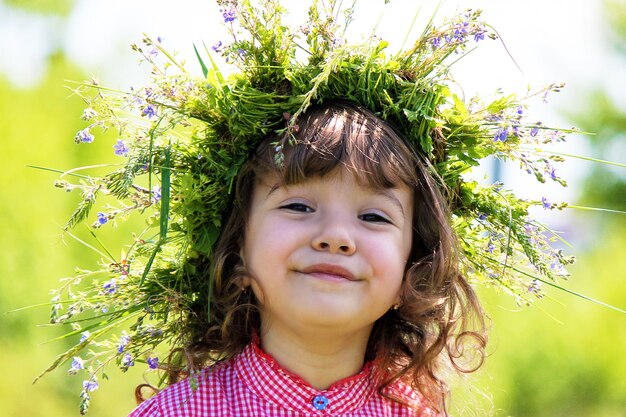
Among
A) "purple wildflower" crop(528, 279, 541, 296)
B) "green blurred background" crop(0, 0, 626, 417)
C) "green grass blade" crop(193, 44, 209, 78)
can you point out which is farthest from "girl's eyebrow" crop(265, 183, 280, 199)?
"green blurred background" crop(0, 0, 626, 417)

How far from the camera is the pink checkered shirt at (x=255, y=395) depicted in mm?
2088

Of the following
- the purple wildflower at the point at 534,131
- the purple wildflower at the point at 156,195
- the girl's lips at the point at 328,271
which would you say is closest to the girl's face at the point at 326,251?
the girl's lips at the point at 328,271

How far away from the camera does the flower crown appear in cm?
204

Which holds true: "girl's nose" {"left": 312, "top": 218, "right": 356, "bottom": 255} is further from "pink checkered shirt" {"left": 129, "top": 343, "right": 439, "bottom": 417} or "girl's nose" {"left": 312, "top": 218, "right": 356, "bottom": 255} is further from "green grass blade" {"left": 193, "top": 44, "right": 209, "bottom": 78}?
"green grass blade" {"left": 193, "top": 44, "right": 209, "bottom": 78}

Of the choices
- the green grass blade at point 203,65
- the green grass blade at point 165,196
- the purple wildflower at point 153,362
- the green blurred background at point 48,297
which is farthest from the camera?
the green blurred background at point 48,297

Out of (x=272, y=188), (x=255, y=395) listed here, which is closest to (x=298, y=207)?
(x=272, y=188)

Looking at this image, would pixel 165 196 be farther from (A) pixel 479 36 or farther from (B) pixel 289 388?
(A) pixel 479 36

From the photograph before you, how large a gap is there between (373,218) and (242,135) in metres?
0.34

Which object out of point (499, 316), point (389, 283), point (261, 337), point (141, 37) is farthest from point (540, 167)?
point (499, 316)

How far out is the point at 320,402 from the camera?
2.13 meters

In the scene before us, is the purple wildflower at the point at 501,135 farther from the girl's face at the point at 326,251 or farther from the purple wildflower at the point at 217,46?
the purple wildflower at the point at 217,46

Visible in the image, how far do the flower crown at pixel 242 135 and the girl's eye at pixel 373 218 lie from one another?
0.20m

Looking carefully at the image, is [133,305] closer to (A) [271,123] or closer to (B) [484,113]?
(A) [271,123]

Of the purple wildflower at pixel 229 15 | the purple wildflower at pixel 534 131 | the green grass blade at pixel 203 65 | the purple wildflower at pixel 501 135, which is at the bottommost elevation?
the purple wildflower at pixel 501 135
